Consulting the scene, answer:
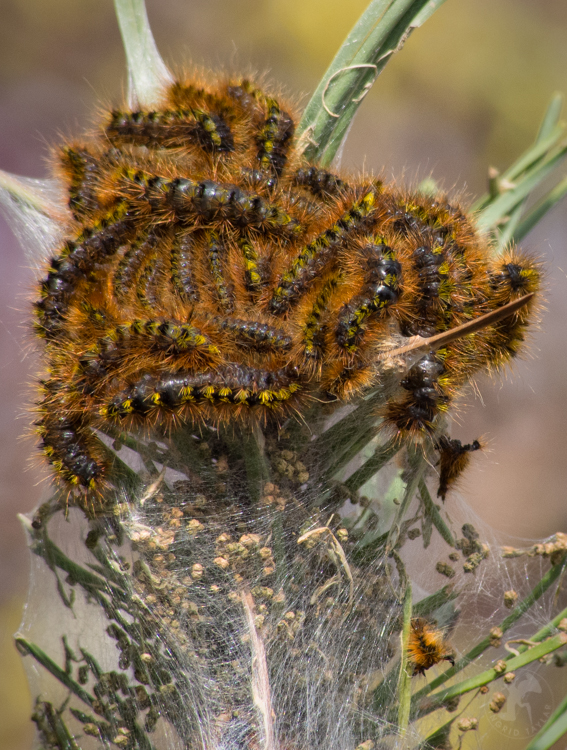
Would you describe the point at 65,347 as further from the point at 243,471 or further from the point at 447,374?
the point at 447,374

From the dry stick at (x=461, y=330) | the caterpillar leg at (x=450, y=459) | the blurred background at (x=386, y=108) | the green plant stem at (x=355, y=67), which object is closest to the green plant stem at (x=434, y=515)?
the caterpillar leg at (x=450, y=459)

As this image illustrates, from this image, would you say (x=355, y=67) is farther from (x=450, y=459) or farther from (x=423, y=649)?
(x=423, y=649)

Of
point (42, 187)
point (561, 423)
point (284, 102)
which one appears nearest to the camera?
point (284, 102)

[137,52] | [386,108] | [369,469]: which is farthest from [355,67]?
[386,108]

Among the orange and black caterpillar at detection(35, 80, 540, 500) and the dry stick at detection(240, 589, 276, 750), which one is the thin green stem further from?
the dry stick at detection(240, 589, 276, 750)

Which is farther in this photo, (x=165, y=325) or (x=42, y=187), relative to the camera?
(x=42, y=187)

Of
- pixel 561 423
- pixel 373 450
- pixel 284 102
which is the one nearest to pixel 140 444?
pixel 373 450
